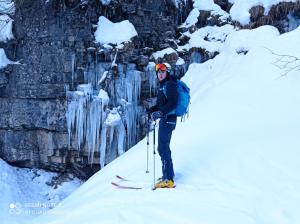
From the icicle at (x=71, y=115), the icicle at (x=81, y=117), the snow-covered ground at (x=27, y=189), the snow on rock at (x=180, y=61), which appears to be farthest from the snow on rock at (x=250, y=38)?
the snow-covered ground at (x=27, y=189)

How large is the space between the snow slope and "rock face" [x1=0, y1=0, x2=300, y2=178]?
11.9 feet

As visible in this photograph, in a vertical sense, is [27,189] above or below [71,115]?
below

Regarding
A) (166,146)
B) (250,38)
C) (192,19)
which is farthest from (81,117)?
(166,146)

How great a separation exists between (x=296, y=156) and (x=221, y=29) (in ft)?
26.5

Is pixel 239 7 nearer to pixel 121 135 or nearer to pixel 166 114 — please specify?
pixel 121 135

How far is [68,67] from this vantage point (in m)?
12.3

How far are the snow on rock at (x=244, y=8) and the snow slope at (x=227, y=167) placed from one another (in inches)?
84.4

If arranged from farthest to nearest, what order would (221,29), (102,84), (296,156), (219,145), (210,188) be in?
1. (221,29)
2. (102,84)
3. (219,145)
4. (296,156)
5. (210,188)

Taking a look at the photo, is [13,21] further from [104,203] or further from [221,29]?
[104,203]

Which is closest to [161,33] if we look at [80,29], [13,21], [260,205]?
[80,29]

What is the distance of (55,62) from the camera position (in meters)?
12.3

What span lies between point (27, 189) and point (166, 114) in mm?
8795

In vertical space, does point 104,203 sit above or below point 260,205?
below

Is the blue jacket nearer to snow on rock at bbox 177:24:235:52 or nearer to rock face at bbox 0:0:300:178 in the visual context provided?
rock face at bbox 0:0:300:178
